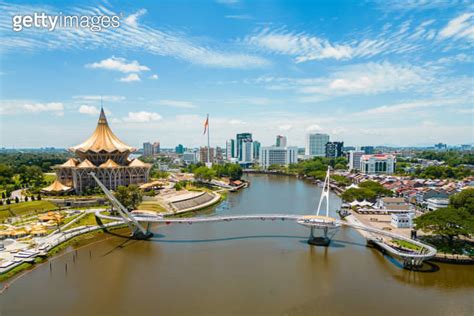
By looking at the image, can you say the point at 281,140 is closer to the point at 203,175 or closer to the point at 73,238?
the point at 203,175

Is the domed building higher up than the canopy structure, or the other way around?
the domed building

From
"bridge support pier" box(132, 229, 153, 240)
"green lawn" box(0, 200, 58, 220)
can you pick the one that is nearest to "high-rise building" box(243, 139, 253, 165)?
"green lawn" box(0, 200, 58, 220)

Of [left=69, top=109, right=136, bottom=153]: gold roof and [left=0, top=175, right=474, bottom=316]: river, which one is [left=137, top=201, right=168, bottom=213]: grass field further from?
[left=69, top=109, right=136, bottom=153]: gold roof

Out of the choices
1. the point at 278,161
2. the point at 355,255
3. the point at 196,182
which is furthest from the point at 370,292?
the point at 278,161

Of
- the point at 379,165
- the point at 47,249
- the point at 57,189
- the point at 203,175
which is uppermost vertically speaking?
the point at 379,165

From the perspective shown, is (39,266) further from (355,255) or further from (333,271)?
(355,255)

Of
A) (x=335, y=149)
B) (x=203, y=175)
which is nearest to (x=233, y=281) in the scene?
(x=203, y=175)
